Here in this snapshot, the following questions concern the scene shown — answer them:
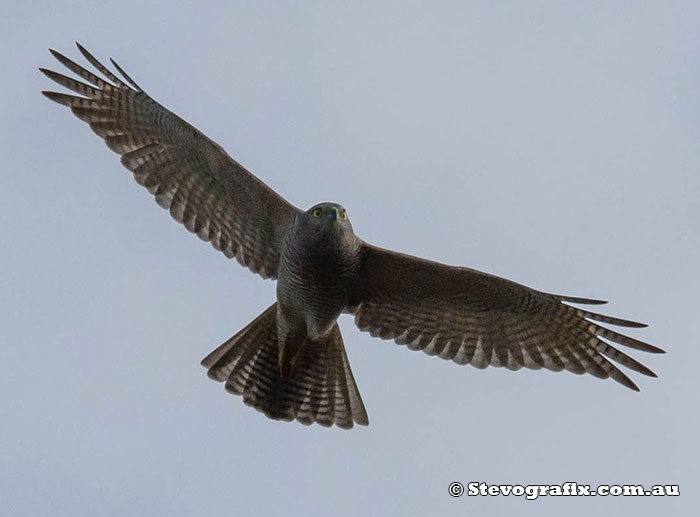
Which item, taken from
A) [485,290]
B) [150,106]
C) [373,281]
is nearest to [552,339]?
[485,290]

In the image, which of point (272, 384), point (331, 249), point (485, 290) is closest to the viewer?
point (331, 249)

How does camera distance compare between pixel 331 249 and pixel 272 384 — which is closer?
pixel 331 249

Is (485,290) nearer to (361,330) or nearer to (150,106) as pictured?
(361,330)

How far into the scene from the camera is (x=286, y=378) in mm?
11172

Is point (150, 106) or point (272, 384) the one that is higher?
point (150, 106)

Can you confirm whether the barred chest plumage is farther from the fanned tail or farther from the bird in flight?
the fanned tail

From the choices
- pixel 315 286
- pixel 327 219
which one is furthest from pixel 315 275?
pixel 327 219

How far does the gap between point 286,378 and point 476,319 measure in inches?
70.6

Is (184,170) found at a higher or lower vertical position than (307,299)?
higher

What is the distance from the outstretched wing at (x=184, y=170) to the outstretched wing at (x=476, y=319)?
956 mm

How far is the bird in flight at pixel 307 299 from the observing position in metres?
10.4

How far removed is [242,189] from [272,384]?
5.90 feet

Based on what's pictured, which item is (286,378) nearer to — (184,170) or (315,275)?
Answer: (315,275)

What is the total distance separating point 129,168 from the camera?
1084 cm
